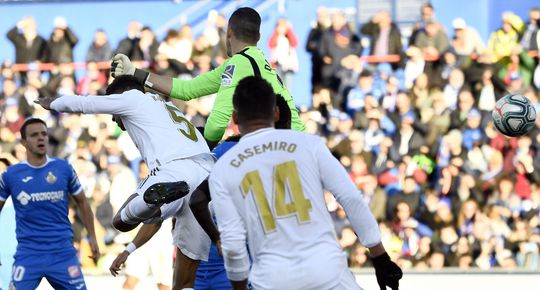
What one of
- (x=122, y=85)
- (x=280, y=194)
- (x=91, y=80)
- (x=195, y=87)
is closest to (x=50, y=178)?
(x=195, y=87)

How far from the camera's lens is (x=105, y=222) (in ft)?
53.1

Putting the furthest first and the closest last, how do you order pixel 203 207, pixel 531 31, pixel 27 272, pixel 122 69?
pixel 531 31 < pixel 27 272 < pixel 122 69 < pixel 203 207

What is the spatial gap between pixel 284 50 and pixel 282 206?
41.0 ft

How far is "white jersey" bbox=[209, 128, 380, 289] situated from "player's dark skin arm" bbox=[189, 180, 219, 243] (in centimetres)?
83

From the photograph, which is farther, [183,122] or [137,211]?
[183,122]

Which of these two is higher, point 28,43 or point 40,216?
point 28,43

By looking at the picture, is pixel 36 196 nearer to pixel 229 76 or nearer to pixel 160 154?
pixel 160 154

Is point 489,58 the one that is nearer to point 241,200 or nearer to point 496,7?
point 496,7

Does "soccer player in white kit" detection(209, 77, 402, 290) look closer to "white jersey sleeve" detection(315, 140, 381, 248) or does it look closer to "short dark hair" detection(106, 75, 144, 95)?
"white jersey sleeve" detection(315, 140, 381, 248)

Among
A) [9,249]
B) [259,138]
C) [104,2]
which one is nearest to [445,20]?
[104,2]

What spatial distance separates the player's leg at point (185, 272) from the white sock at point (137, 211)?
1.54 feet

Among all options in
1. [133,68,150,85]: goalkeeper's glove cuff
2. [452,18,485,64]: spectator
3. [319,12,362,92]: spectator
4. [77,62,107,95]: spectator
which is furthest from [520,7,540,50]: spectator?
[133,68,150,85]: goalkeeper's glove cuff

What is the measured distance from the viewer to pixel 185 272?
310 inches

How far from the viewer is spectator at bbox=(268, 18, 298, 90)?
1761 cm
